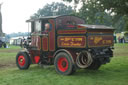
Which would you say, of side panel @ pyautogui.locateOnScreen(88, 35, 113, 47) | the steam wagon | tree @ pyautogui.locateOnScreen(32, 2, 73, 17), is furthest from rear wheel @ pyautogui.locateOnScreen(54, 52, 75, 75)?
tree @ pyautogui.locateOnScreen(32, 2, 73, 17)

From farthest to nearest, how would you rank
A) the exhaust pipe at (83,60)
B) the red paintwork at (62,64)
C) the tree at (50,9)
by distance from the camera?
the tree at (50,9), the red paintwork at (62,64), the exhaust pipe at (83,60)

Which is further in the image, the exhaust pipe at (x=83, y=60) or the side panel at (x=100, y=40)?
the exhaust pipe at (x=83, y=60)

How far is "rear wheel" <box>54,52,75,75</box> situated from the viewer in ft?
26.1

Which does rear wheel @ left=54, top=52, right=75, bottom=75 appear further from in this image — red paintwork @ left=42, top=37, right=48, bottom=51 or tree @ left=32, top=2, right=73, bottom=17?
tree @ left=32, top=2, right=73, bottom=17

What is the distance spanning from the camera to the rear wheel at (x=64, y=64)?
7.95 m

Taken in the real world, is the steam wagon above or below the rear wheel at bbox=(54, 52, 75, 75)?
above

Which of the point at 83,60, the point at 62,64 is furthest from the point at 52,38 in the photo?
the point at 83,60

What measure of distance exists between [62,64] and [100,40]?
1.81 metres

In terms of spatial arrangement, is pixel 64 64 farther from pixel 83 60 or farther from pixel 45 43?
pixel 45 43

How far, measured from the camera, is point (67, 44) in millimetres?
8156

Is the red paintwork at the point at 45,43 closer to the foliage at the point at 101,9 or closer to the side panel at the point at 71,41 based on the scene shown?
the side panel at the point at 71,41

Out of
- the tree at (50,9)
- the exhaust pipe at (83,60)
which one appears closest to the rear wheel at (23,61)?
the exhaust pipe at (83,60)

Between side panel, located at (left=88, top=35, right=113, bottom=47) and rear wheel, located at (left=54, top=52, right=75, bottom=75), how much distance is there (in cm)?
107

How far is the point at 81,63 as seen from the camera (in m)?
8.20
